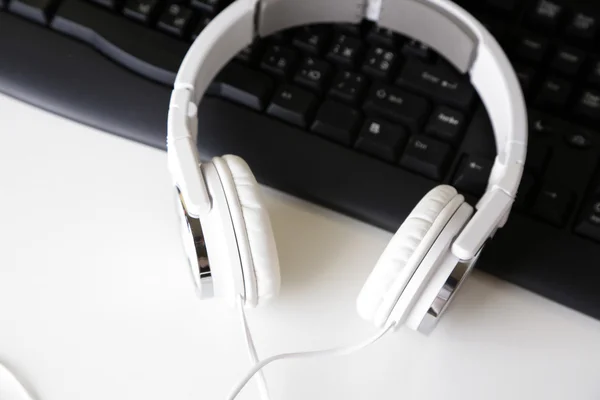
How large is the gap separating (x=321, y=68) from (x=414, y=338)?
0.20 m

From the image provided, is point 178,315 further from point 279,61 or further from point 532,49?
point 532,49

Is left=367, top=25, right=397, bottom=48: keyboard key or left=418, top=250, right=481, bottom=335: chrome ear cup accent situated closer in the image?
left=418, top=250, right=481, bottom=335: chrome ear cup accent

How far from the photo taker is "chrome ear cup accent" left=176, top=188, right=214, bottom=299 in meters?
0.43

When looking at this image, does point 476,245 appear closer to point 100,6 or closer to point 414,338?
point 414,338

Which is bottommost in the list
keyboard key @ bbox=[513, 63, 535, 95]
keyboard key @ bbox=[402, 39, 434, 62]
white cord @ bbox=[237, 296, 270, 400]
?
white cord @ bbox=[237, 296, 270, 400]

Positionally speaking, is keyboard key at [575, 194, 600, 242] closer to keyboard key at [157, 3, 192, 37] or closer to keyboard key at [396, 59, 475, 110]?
keyboard key at [396, 59, 475, 110]

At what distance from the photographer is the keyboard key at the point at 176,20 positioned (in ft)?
1.80

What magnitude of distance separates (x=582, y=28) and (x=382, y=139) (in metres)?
0.18

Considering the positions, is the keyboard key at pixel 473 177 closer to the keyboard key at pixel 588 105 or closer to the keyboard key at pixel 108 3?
the keyboard key at pixel 588 105

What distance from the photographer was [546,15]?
556 millimetres

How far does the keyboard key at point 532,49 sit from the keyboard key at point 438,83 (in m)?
0.05

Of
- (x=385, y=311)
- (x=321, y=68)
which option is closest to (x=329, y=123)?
(x=321, y=68)

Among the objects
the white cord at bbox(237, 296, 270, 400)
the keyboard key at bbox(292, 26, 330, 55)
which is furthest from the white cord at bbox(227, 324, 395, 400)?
the keyboard key at bbox(292, 26, 330, 55)

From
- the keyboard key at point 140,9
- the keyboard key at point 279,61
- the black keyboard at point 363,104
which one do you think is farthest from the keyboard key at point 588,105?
the keyboard key at point 140,9
